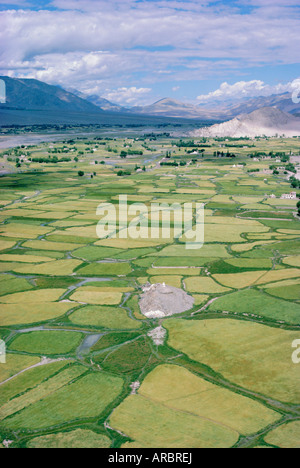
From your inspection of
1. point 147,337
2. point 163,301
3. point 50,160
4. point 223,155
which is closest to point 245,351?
point 147,337

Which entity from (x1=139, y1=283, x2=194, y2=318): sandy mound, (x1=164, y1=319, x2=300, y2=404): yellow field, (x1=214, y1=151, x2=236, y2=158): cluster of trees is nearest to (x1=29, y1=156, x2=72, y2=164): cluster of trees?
(x1=214, y1=151, x2=236, y2=158): cluster of trees

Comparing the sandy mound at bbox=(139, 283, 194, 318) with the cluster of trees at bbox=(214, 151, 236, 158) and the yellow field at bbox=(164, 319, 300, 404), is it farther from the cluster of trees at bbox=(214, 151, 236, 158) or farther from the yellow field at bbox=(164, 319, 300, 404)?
the cluster of trees at bbox=(214, 151, 236, 158)

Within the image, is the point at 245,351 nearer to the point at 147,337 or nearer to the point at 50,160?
Result: the point at 147,337

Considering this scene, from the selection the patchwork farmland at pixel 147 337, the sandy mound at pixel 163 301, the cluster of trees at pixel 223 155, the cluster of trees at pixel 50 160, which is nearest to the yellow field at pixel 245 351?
the patchwork farmland at pixel 147 337

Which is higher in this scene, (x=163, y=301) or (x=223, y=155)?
(x=223, y=155)

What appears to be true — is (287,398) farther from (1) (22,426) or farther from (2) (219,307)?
(1) (22,426)
